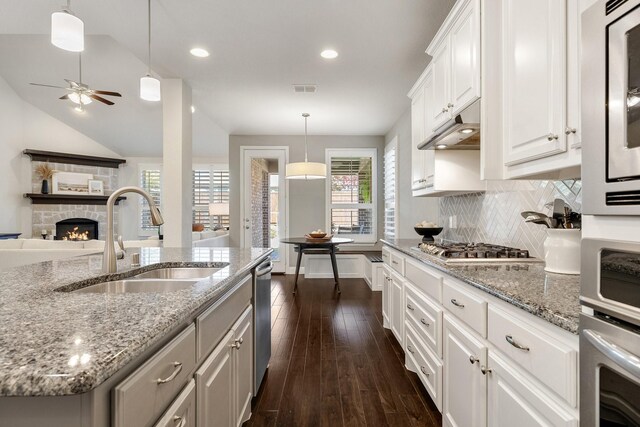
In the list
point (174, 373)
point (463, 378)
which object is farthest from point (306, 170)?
point (174, 373)

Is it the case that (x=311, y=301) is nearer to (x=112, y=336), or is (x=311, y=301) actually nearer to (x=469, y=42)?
(x=469, y=42)

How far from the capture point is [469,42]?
5.99 ft

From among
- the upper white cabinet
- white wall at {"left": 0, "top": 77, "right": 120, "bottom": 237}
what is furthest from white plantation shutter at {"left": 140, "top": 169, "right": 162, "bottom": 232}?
the upper white cabinet

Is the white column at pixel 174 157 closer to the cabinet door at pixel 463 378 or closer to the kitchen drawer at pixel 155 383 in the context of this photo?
the kitchen drawer at pixel 155 383

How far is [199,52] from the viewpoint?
3.12 metres

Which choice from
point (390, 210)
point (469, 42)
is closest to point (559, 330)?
point (469, 42)

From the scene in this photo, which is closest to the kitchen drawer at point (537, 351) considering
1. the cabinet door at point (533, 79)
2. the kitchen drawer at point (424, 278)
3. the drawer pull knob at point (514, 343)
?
the drawer pull knob at point (514, 343)

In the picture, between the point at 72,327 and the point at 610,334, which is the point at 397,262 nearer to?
the point at 610,334

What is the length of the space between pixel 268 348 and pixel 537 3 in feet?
8.08

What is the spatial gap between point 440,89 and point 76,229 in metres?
8.26

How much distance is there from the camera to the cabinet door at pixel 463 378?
1290 millimetres

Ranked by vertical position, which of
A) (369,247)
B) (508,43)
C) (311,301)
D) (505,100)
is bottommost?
(311,301)

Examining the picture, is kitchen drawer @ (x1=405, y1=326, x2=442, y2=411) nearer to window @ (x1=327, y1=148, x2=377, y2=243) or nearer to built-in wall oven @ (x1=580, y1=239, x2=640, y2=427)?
built-in wall oven @ (x1=580, y1=239, x2=640, y2=427)

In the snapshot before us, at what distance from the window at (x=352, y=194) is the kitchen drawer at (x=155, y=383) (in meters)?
5.36
